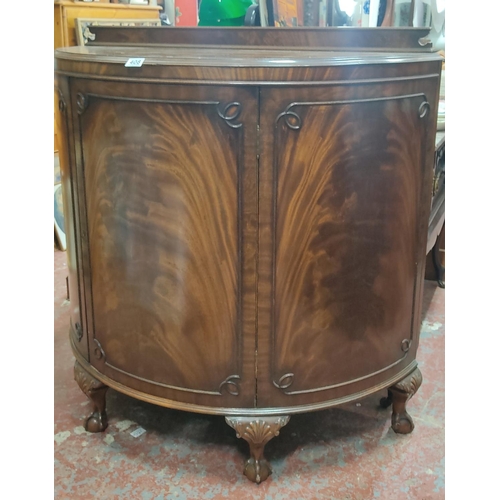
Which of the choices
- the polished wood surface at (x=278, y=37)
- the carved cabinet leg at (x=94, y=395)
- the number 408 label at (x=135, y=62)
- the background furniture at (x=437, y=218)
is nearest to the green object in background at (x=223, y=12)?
the polished wood surface at (x=278, y=37)

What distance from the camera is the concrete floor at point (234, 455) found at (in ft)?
4.79

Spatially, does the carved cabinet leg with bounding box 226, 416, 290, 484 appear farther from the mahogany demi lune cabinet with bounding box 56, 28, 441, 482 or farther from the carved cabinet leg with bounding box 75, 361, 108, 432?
the carved cabinet leg with bounding box 75, 361, 108, 432

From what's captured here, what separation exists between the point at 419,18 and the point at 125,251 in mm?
1620

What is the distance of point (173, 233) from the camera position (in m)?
1.31

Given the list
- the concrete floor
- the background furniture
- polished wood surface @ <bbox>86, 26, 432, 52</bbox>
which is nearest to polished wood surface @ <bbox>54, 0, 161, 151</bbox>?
polished wood surface @ <bbox>86, 26, 432, 52</bbox>

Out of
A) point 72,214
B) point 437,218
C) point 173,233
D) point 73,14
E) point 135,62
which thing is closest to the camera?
point 135,62

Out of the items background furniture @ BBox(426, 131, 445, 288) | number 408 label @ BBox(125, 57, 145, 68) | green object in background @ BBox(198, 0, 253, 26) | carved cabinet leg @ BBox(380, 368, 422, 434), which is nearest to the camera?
number 408 label @ BBox(125, 57, 145, 68)

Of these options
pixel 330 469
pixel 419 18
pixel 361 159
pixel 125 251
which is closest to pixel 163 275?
pixel 125 251

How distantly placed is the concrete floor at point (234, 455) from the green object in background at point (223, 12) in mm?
1408

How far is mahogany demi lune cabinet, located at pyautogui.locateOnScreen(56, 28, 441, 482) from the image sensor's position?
3.97 feet

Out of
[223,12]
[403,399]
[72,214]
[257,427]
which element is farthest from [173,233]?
[223,12]

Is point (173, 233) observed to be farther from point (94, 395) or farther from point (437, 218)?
point (437, 218)

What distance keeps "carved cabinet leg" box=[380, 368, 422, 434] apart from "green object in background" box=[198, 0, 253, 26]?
4.72 ft

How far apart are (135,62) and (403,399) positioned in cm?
112
